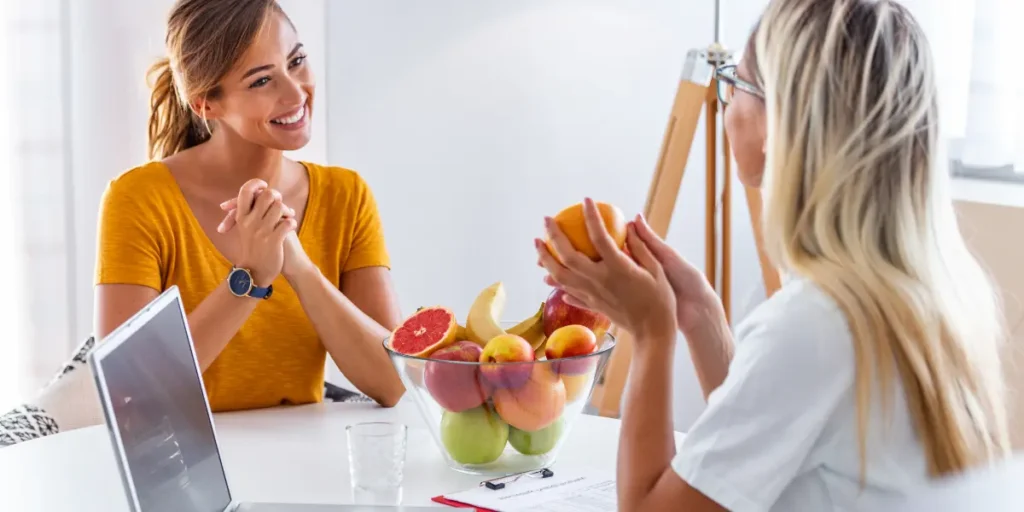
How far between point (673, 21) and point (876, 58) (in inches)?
96.8

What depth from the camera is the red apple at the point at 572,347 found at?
48.8 inches

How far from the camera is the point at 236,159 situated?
1.93 m

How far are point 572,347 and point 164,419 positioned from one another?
0.45m

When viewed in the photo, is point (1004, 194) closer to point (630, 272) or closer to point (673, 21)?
point (673, 21)

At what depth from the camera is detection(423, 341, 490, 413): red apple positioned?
1.21m

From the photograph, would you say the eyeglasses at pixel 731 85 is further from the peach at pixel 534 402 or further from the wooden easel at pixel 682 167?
the wooden easel at pixel 682 167

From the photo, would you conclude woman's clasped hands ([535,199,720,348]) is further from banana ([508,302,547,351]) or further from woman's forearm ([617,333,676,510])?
banana ([508,302,547,351])

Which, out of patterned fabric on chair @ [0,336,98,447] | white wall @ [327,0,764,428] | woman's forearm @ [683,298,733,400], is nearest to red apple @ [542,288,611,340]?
woman's forearm @ [683,298,733,400]

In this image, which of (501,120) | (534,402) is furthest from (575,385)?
(501,120)

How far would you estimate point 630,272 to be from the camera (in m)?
1.12

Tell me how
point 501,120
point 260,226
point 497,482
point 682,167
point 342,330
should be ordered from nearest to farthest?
point 497,482
point 260,226
point 342,330
point 682,167
point 501,120

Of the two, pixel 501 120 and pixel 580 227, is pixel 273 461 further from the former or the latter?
pixel 501 120

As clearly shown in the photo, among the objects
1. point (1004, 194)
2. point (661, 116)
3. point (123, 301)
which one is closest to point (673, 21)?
point (661, 116)

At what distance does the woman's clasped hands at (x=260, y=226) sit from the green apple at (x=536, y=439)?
21.2 inches
